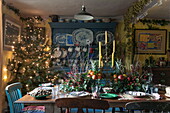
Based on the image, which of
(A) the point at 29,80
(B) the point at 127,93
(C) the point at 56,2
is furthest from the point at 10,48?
(B) the point at 127,93

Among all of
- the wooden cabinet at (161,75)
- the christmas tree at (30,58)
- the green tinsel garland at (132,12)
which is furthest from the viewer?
the wooden cabinet at (161,75)

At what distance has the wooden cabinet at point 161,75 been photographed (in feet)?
13.9

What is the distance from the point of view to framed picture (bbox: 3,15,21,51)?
11.4 feet

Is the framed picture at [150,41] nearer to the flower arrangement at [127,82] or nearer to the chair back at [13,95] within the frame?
the flower arrangement at [127,82]

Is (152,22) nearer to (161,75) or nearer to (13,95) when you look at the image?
(161,75)

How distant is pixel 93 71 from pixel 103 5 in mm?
2128

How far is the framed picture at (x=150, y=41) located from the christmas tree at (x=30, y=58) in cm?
248

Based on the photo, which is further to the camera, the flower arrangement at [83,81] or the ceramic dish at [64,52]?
the ceramic dish at [64,52]

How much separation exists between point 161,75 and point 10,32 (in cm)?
382

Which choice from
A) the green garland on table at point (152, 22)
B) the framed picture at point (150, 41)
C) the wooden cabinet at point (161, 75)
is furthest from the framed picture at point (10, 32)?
the wooden cabinet at point (161, 75)

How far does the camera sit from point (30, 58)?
406 cm

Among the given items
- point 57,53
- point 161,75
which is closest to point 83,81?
point 57,53

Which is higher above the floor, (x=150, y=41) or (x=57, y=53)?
(x=150, y=41)

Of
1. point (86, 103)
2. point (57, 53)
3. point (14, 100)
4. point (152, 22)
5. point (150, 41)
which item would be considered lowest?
point (14, 100)
